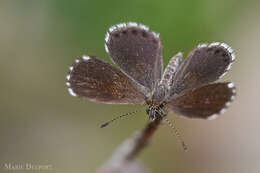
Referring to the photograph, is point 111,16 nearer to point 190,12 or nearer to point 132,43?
point 190,12

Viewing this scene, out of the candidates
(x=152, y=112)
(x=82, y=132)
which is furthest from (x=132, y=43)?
(x=82, y=132)

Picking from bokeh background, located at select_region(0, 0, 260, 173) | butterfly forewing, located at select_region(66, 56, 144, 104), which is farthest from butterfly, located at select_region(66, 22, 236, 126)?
bokeh background, located at select_region(0, 0, 260, 173)

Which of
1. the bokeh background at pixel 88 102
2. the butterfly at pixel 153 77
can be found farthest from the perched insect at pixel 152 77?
the bokeh background at pixel 88 102

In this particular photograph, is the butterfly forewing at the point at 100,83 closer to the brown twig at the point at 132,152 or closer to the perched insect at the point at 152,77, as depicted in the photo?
the perched insect at the point at 152,77

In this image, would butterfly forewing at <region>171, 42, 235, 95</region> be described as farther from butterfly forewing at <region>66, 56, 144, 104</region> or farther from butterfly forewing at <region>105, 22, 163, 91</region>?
butterfly forewing at <region>66, 56, 144, 104</region>

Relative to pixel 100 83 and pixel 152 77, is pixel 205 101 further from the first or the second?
pixel 100 83

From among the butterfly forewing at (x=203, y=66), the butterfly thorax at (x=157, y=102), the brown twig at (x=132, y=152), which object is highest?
the butterfly forewing at (x=203, y=66)
